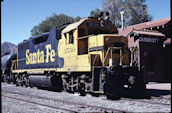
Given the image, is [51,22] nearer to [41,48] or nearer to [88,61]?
[41,48]

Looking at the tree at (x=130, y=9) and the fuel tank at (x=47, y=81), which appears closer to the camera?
the fuel tank at (x=47, y=81)

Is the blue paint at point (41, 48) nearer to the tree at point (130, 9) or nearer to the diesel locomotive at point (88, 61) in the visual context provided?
the diesel locomotive at point (88, 61)

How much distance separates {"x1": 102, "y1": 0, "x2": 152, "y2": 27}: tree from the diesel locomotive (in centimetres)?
3872

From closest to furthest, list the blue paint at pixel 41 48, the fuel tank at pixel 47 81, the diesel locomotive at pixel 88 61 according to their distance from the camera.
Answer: the diesel locomotive at pixel 88 61 < the blue paint at pixel 41 48 < the fuel tank at pixel 47 81

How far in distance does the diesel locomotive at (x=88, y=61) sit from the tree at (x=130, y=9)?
127 ft

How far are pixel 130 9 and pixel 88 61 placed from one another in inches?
1701

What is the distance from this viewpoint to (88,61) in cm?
964

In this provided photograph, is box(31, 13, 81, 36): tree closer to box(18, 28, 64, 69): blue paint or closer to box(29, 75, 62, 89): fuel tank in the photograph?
box(18, 28, 64, 69): blue paint

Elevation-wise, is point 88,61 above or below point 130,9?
below

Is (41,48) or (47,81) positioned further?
(41,48)

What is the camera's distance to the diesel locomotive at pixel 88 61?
30.4 ft

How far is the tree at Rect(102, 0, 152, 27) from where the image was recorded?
163 ft

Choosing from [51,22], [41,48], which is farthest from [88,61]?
[51,22]

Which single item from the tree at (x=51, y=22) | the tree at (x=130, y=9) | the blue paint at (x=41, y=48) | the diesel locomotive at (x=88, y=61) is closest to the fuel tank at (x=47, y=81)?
the diesel locomotive at (x=88, y=61)
